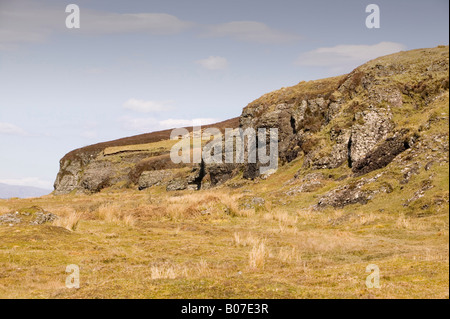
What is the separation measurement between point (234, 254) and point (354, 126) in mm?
29798

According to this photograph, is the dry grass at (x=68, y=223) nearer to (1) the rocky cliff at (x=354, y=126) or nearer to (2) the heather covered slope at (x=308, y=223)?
(2) the heather covered slope at (x=308, y=223)

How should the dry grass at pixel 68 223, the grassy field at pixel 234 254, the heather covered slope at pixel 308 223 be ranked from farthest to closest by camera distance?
the dry grass at pixel 68 223, the heather covered slope at pixel 308 223, the grassy field at pixel 234 254

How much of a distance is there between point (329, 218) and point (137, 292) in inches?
854

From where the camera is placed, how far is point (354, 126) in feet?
146

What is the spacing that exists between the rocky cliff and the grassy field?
543 centimetres

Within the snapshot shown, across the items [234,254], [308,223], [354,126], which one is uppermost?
[354,126]

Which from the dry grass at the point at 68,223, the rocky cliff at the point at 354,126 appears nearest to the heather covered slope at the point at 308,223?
the dry grass at the point at 68,223

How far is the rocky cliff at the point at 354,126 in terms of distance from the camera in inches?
1346

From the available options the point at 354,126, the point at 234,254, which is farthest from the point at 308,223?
the point at 354,126

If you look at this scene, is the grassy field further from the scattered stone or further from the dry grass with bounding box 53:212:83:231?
the scattered stone

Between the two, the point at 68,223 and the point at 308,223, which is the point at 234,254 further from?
the point at 68,223

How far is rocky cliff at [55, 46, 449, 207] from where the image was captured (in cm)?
3419

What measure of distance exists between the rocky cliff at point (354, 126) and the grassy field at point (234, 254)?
543 cm

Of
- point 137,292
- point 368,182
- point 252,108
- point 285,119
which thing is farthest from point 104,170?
point 137,292
